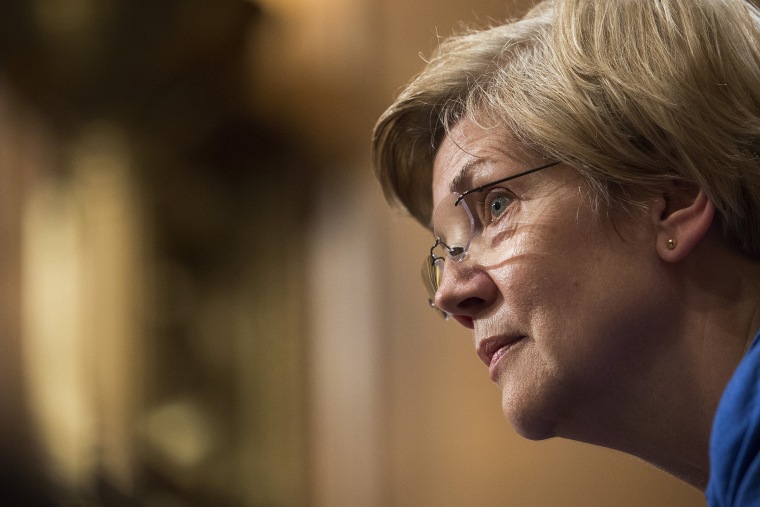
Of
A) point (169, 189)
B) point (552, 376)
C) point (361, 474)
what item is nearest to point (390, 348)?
point (361, 474)

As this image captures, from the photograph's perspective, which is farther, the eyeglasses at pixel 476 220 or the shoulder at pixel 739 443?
the eyeglasses at pixel 476 220

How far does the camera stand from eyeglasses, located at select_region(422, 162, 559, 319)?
1.18 m

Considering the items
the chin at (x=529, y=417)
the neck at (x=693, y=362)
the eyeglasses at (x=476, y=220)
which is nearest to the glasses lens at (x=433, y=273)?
the eyeglasses at (x=476, y=220)

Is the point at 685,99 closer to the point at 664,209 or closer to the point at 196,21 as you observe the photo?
the point at 664,209

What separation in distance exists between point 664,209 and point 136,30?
227cm

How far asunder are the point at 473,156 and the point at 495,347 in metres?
0.26

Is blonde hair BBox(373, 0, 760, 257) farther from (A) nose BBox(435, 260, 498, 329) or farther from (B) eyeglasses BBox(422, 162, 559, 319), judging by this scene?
(A) nose BBox(435, 260, 498, 329)

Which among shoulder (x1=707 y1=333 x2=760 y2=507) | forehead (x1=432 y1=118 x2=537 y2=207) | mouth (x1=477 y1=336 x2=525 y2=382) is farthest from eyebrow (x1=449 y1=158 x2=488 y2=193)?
shoulder (x1=707 y1=333 x2=760 y2=507)

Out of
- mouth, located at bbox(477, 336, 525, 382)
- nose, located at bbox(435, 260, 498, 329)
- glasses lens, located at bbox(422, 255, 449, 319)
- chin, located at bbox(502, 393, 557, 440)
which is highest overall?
glasses lens, located at bbox(422, 255, 449, 319)

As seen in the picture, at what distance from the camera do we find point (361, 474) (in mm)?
2689

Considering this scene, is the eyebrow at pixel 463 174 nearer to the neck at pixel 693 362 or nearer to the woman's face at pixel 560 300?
the woman's face at pixel 560 300

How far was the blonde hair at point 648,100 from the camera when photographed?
3.56ft

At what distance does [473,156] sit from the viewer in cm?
124

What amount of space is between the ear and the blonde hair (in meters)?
0.02
